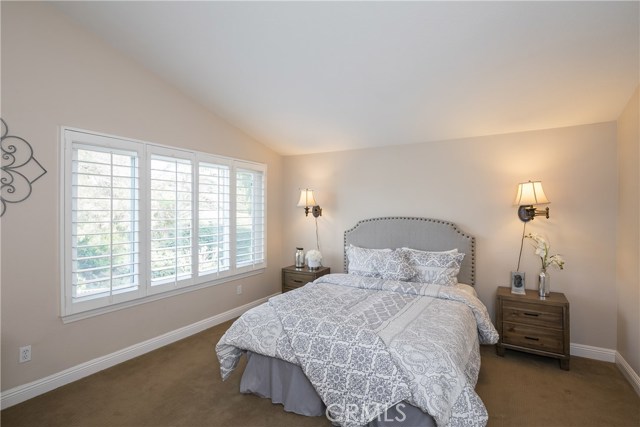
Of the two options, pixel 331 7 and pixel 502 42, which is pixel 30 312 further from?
pixel 502 42

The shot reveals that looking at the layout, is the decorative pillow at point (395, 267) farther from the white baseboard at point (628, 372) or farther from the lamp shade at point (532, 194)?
the white baseboard at point (628, 372)

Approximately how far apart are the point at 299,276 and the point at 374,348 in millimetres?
2442

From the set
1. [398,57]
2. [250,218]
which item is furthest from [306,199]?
[398,57]

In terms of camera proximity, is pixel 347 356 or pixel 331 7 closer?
pixel 347 356

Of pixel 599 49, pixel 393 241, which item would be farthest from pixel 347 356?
pixel 599 49

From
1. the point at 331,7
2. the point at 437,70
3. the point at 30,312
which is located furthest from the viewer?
the point at 437,70

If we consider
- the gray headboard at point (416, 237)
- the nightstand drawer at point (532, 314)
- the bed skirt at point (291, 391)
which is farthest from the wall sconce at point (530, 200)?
the bed skirt at point (291, 391)

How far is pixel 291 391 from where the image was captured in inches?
87.1

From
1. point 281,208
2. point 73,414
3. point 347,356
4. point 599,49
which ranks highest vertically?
point 599,49

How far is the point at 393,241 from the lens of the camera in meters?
3.99

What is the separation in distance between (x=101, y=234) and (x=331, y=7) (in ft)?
8.61

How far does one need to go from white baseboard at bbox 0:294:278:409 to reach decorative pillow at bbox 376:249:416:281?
2.14 meters

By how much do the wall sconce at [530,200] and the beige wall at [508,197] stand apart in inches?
4.0

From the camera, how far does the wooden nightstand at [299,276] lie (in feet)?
13.8
